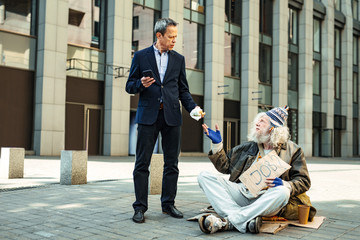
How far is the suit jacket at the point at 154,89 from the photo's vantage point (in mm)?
4637

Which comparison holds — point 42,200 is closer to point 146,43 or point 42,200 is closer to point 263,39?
point 146,43

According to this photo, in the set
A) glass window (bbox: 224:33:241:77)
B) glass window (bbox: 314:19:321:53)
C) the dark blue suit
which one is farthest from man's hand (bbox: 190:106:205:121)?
glass window (bbox: 314:19:321:53)

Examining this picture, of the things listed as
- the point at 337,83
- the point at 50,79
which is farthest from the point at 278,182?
the point at 337,83

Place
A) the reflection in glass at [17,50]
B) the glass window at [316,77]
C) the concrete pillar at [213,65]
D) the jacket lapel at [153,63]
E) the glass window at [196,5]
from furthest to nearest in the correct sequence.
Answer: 1. the glass window at [316,77]
2. the concrete pillar at [213,65]
3. the glass window at [196,5]
4. the reflection in glass at [17,50]
5. the jacket lapel at [153,63]

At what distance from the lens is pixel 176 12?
72.0ft

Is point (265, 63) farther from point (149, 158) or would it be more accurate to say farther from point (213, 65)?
point (149, 158)

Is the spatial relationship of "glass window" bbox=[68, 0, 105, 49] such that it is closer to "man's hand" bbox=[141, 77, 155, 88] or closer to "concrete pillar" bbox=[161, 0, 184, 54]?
"concrete pillar" bbox=[161, 0, 184, 54]

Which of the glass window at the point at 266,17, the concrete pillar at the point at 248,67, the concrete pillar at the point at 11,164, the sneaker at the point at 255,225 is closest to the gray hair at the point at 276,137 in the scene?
the sneaker at the point at 255,225

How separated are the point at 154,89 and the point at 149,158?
0.79m

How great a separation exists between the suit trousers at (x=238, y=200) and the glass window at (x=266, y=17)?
24.5 metres

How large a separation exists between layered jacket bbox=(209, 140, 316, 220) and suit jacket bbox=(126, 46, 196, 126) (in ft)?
2.49

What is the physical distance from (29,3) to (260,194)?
634 inches

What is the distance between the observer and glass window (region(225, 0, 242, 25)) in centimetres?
2506

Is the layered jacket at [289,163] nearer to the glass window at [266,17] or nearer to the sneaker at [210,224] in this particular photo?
the sneaker at [210,224]
